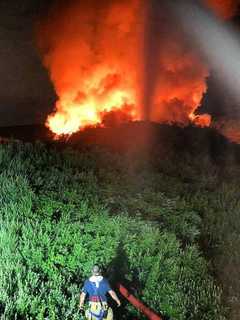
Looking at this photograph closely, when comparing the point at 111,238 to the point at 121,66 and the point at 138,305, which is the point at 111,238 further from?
the point at 121,66

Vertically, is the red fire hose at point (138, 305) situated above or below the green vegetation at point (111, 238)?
below

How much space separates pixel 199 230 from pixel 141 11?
15776 mm

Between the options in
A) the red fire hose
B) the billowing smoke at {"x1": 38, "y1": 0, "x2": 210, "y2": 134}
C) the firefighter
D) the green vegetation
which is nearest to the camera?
the firefighter

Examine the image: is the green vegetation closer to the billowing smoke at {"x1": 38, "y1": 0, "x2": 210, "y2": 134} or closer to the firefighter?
the firefighter

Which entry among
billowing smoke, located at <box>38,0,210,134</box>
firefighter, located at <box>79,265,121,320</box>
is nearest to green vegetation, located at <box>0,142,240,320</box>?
firefighter, located at <box>79,265,121,320</box>

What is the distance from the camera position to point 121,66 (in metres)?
24.2

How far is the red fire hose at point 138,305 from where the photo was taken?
7.39m

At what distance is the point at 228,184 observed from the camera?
15.2 m

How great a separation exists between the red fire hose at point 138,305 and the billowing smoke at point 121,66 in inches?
549

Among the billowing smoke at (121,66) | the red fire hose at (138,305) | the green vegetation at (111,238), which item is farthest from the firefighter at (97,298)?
the billowing smoke at (121,66)

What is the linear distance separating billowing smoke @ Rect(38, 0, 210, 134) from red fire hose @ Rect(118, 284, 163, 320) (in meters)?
13.9

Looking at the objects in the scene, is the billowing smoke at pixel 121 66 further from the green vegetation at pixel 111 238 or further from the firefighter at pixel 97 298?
the firefighter at pixel 97 298

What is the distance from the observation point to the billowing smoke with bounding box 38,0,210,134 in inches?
893

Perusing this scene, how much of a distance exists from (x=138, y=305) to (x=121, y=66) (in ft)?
58.8
